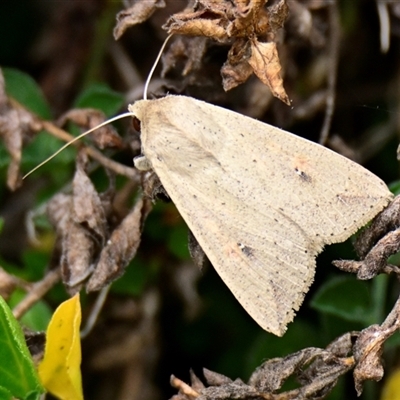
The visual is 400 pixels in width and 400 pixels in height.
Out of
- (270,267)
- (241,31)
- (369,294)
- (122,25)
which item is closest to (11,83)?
(122,25)

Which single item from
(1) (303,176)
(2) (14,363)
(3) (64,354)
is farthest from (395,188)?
(2) (14,363)

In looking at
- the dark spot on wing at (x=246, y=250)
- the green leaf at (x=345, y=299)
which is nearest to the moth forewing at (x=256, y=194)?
the dark spot on wing at (x=246, y=250)

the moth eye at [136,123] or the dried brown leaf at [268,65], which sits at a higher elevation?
the dried brown leaf at [268,65]

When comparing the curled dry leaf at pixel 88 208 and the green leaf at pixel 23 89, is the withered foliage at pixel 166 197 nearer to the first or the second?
the curled dry leaf at pixel 88 208

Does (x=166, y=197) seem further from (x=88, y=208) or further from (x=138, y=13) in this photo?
(x=138, y=13)

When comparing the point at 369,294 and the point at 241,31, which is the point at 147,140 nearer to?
the point at 241,31
